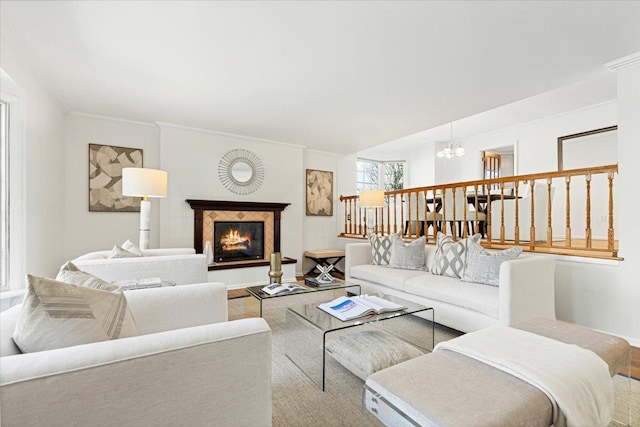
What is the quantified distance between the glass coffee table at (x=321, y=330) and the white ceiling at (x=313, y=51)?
2068 millimetres

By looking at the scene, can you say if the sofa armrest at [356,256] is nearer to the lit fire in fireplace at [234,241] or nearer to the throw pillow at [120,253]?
the lit fire in fireplace at [234,241]

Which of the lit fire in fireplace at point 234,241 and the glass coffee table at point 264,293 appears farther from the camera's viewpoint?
the lit fire in fireplace at point 234,241

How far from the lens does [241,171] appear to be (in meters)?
5.04

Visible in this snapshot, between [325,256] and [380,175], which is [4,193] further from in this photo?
[380,175]

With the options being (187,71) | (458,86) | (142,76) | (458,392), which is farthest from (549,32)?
(142,76)

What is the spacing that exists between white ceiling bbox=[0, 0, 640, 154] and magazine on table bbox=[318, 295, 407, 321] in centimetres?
202

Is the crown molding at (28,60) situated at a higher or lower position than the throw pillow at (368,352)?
higher

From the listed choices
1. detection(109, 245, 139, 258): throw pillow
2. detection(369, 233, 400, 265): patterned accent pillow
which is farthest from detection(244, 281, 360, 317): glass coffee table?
detection(109, 245, 139, 258): throw pillow

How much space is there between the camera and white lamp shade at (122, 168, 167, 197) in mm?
3010

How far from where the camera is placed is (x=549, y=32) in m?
2.25

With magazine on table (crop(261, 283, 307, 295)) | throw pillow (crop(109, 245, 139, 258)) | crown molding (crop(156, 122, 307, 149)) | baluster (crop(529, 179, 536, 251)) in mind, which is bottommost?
magazine on table (crop(261, 283, 307, 295))

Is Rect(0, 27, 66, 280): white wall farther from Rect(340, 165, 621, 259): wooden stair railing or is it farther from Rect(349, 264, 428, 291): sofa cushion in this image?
Rect(340, 165, 621, 259): wooden stair railing

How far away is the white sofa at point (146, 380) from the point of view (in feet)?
2.51

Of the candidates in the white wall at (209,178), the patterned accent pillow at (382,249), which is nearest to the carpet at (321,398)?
the patterned accent pillow at (382,249)
